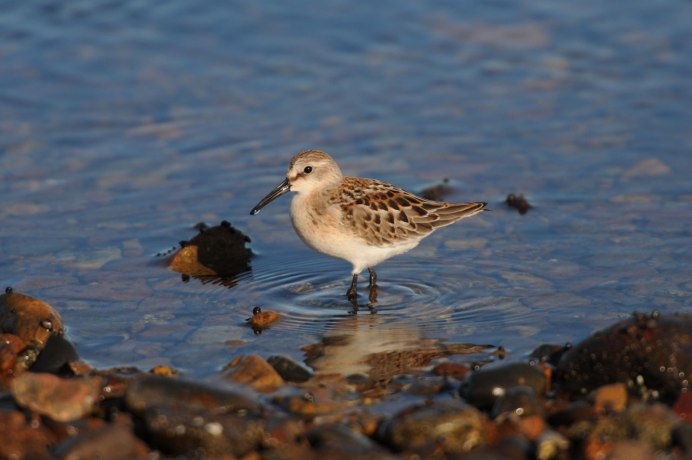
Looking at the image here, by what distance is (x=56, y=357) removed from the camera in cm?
906

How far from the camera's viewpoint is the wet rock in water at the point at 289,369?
8.92m

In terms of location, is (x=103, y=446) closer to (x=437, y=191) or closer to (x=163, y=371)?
(x=163, y=371)

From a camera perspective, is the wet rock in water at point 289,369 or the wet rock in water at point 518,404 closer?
the wet rock in water at point 518,404

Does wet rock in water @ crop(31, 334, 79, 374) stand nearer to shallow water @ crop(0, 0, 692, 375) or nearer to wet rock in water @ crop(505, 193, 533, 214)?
shallow water @ crop(0, 0, 692, 375)

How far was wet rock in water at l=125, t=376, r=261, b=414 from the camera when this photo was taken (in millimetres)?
7738

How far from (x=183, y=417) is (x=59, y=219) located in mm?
6046

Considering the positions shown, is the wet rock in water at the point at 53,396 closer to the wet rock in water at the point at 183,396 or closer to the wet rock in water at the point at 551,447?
the wet rock in water at the point at 183,396

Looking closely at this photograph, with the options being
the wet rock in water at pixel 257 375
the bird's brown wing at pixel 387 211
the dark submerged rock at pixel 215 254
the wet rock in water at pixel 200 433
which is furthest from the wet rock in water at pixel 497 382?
the dark submerged rock at pixel 215 254

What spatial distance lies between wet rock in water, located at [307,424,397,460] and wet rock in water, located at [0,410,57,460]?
1.72 meters

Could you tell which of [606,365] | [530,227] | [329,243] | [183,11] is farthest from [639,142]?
[183,11]

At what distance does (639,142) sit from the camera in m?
14.5

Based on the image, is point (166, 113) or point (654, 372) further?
point (166, 113)

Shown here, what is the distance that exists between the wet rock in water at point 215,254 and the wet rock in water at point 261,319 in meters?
1.31

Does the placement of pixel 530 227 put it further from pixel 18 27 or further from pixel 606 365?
pixel 18 27
